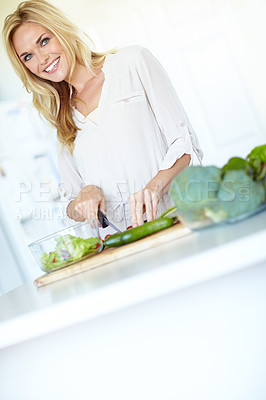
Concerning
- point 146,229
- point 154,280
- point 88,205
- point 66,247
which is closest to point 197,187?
point 154,280

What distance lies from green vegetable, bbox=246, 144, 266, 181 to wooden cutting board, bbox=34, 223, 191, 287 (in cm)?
24

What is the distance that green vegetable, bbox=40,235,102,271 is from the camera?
3.97 feet

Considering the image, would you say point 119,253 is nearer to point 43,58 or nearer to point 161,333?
point 161,333

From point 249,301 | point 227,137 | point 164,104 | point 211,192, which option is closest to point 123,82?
point 164,104

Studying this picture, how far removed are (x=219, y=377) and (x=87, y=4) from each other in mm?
4094

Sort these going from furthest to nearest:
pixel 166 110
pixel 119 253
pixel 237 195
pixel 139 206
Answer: pixel 166 110
pixel 139 206
pixel 119 253
pixel 237 195

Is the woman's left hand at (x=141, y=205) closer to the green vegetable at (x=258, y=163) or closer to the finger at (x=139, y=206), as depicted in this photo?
the finger at (x=139, y=206)

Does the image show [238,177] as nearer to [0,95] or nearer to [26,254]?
[26,254]

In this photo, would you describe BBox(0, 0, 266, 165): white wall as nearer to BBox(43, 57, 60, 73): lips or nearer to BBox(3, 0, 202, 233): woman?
BBox(3, 0, 202, 233): woman

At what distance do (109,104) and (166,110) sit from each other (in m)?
0.26

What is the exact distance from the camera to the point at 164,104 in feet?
5.75

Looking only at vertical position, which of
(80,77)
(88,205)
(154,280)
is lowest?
(154,280)

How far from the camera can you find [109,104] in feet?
6.15

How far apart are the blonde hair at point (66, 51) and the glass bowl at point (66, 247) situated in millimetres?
783
